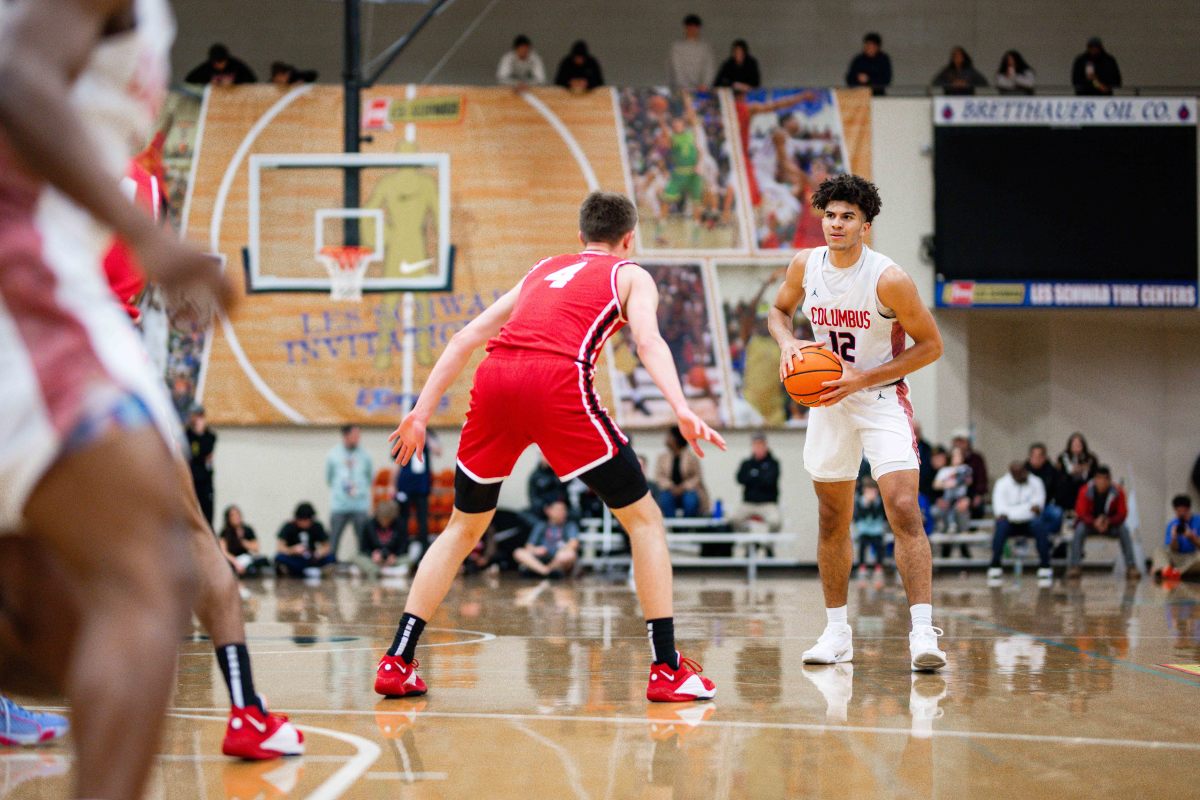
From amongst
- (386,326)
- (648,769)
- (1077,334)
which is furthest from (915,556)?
(1077,334)

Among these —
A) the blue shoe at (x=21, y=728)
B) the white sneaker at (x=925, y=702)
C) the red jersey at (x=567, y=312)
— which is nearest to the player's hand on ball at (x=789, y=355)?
the red jersey at (x=567, y=312)

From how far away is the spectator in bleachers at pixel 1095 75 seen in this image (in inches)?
624

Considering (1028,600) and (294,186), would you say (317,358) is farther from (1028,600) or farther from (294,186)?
(1028,600)

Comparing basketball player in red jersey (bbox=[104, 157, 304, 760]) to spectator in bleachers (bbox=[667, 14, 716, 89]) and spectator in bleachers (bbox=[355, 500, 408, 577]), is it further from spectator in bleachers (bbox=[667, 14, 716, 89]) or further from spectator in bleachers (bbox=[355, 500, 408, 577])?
spectator in bleachers (bbox=[667, 14, 716, 89])

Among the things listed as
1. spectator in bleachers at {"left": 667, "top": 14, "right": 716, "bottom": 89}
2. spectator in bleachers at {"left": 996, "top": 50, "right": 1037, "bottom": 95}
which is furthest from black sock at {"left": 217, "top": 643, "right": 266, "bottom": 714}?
spectator in bleachers at {"left": 996, "top": 50, "right": 1037, "bottom": 95}

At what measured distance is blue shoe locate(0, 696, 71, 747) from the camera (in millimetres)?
3711

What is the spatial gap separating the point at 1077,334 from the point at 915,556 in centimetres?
1350

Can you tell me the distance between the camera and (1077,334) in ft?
58.3

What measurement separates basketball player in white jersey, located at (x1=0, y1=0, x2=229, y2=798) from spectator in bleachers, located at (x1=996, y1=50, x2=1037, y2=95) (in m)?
15.6

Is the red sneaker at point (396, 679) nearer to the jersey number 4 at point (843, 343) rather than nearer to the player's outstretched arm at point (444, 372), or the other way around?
the player's outstretched arm at point (444, 372)

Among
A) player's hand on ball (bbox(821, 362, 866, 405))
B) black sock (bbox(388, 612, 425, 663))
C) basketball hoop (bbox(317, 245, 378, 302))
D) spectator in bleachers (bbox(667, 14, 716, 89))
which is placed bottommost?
black sock (bbox(388, 612, 425, 663))

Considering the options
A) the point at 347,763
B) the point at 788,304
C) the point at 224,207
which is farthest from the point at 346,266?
the point at 347,763

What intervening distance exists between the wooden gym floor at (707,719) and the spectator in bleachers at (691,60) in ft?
33.6

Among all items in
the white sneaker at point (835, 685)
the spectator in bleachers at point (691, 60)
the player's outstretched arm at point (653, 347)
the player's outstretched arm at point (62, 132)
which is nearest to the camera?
the player's outstretched arm at point (62, 132)
